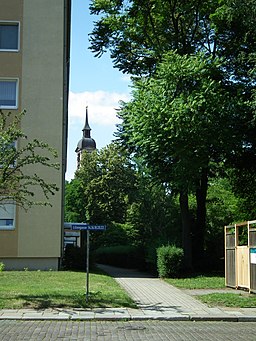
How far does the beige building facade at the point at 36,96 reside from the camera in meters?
27.7

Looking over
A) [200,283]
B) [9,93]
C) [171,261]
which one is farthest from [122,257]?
[200,283]

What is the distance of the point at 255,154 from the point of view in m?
28.9

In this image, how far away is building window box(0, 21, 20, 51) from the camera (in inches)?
1156

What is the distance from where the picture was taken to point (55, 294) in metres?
15.9

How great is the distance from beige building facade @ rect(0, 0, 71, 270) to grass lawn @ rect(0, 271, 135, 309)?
20.3ft

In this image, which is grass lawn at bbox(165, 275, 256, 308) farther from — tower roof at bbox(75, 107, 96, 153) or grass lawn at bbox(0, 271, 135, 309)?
tower roof at bbox(75, 107, 96, 153)

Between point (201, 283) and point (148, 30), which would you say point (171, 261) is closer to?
point (201, 283)

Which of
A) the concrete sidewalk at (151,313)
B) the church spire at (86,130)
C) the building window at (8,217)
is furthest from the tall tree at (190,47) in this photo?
the church spire at (86,130)

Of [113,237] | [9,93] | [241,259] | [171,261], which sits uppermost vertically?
[9,93]

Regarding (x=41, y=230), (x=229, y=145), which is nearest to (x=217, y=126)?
(x=229, y=145)

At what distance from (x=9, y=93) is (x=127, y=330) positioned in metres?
20.1

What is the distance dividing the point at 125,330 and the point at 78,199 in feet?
189

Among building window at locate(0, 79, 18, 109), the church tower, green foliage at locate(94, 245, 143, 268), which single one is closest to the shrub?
green foliage at locate(94, 245, 143, 268)

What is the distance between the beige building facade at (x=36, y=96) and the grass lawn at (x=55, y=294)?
6.18 metres
